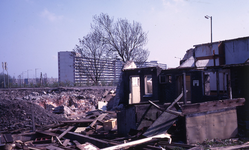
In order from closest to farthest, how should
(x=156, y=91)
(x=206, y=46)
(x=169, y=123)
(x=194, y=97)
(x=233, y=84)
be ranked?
(x=169, y=123) → (x=233, y=84) → (x=194, y=97) → (x=156, y=91) → (x=206, y=46)

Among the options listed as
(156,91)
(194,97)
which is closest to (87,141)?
(194,97)

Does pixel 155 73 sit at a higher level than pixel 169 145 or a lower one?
higher

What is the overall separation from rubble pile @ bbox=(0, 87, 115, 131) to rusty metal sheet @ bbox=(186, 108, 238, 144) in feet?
22.4

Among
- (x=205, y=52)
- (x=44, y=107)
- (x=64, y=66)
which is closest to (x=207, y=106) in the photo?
(x=44, y=107)

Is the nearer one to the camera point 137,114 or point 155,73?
point 137,114

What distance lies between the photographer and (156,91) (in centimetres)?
1573

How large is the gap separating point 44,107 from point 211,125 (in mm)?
11882

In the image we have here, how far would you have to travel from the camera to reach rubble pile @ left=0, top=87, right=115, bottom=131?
10414 mm

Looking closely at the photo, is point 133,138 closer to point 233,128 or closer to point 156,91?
point 233,128

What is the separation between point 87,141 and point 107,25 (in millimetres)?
27110

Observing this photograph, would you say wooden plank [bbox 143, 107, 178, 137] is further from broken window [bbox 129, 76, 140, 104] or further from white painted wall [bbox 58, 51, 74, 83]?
white painted wall [bbox 58, 51, 74, 83]

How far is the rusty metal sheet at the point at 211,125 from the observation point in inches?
267

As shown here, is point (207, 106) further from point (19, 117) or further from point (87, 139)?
point (19, 117)

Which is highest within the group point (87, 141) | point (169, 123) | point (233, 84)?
point (233, 84)
